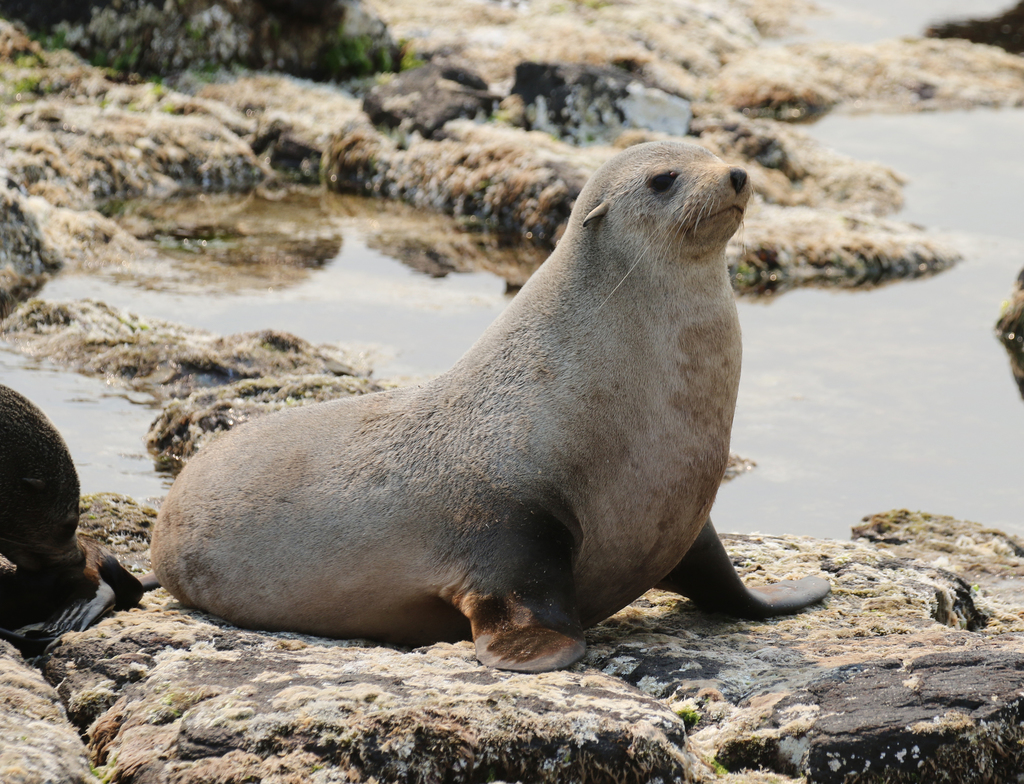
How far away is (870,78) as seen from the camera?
2819 centimetres

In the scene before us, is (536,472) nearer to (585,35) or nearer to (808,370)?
(808,370)

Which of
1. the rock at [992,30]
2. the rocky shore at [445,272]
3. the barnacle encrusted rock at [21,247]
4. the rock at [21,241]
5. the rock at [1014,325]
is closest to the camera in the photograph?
the rocky shore at [445,272]

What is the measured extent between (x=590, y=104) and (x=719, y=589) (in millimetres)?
15562

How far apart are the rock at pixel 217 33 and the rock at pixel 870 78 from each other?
7.79 m

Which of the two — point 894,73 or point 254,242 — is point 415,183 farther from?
point 894,73

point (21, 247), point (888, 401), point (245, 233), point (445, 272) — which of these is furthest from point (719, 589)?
point (245, 233)

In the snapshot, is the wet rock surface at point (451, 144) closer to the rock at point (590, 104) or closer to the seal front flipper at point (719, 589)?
the rock at point (590, 104)

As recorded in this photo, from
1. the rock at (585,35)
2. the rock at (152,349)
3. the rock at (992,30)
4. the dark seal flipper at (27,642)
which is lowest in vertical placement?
the rock at (152,349)

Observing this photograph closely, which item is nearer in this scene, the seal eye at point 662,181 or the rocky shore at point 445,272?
the rocky shore at point 445,272

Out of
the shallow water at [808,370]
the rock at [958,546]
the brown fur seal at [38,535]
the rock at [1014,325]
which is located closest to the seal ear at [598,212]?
the brown fur seal at [38,535]

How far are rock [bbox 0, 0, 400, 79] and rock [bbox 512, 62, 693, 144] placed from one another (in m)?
4.90

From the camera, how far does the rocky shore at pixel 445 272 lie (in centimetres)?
354

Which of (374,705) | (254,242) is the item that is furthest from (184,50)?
(374,705)

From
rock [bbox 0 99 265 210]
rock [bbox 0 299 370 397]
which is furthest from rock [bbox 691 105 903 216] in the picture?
rock [bbox 0 299 370 397]
